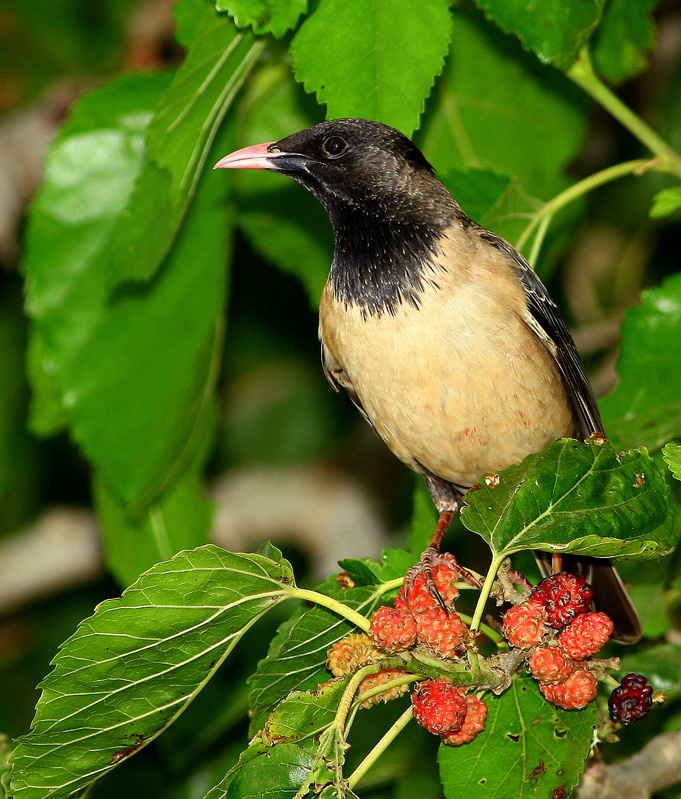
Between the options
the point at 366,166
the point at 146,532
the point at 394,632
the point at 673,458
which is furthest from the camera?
the point at 146,532

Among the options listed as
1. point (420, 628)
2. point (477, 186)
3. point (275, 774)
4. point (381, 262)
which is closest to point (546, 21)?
point (477, 186)

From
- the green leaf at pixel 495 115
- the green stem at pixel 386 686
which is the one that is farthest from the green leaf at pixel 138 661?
the green leaf at pixel 495 115

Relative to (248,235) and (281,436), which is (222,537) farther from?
(248,235)

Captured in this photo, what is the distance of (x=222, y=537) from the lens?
6.60 meters

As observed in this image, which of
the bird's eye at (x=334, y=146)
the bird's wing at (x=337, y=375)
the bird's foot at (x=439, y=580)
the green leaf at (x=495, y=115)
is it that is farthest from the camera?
the green leaf at (x=495, y=115)

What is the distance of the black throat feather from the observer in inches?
152

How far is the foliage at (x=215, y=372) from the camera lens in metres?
2.81

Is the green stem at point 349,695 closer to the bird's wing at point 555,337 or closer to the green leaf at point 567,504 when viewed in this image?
the green leaf at point 567,504

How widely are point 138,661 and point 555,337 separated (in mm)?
2165

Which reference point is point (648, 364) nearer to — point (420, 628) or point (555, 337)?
point (555, 337)

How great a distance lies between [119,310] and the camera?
4.65 m

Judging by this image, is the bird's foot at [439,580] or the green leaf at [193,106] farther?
the green leaf at [193,106]

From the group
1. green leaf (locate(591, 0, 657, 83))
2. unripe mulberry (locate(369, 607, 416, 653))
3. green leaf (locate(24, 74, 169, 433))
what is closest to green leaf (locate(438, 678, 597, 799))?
unripe mulberry (locate(369, 607, 416, 653))

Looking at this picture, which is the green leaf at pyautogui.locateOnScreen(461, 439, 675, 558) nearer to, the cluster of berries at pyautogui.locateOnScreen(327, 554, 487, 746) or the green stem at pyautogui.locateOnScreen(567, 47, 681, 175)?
the cluster of berries at pyautogui.locateOnScreen(327, 554, 487, 746)
